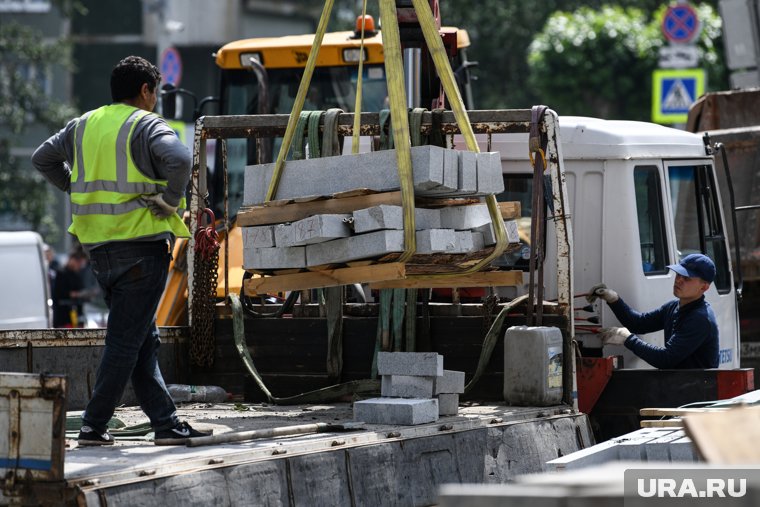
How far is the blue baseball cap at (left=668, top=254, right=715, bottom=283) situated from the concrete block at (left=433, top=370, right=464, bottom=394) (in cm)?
183

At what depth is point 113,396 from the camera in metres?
5.89

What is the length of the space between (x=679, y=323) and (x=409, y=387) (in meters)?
2.07

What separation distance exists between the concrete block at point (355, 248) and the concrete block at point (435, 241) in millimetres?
95

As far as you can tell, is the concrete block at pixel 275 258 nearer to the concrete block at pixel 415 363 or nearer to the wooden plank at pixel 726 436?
the concrete block at pixel 415 363

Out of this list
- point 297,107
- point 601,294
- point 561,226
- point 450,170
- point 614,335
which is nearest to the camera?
point 450,170

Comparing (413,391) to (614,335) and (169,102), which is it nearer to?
(614,335)

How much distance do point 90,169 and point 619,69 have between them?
24020mm

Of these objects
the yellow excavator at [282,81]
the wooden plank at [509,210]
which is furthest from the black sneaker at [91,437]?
the yellow excavator at [282,81]

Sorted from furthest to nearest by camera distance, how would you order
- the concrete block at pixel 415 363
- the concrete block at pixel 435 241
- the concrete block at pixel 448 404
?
the concrete block at pixel 448 404 → the concrete block at pixel 415 363 → the concrete block at pixel 435 241

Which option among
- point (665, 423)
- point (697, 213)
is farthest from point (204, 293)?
point (697, 213)

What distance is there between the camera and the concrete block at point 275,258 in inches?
254

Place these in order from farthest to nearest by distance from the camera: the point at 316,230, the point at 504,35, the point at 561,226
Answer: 1. the point at 504,35
2. the point at 561,226
3. the point at 316,230

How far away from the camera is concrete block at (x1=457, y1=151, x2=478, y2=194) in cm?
639

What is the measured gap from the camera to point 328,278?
6.47 meters
